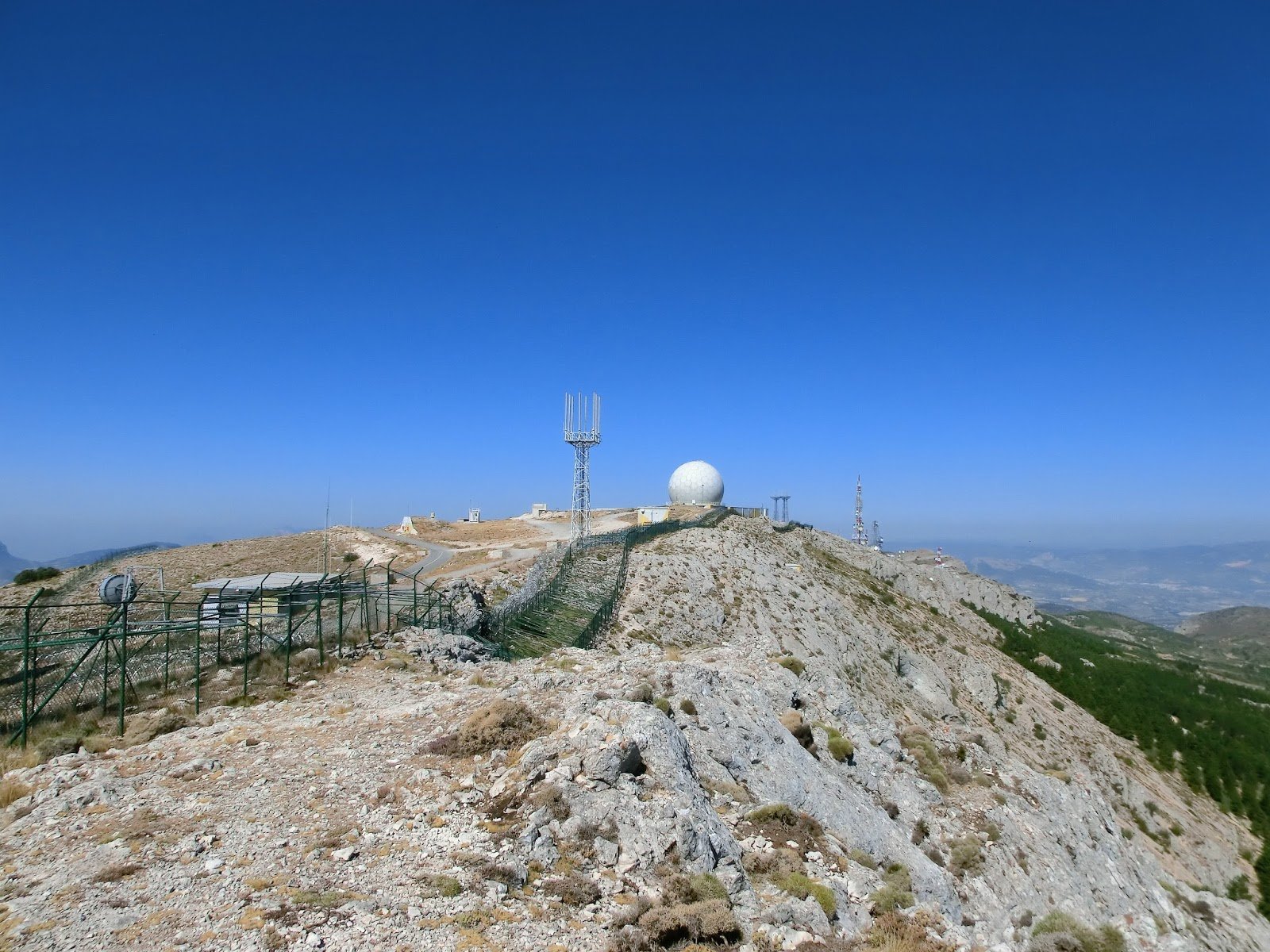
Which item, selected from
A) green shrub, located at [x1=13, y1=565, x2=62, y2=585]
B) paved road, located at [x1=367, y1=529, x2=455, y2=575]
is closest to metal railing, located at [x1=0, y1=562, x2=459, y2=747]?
paved road, located at [x1=367, y1=529, x2=455, y2=575]

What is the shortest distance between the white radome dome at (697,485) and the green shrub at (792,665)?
5976 centimetres

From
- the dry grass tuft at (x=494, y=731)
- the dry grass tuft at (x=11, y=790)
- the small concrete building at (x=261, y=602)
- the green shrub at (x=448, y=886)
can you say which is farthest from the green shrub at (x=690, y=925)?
the small concrete building at (x=261, y=602)

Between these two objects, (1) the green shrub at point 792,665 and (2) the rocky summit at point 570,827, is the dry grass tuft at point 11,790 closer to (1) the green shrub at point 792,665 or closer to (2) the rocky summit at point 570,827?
(2) the rocky summit at point 570,827

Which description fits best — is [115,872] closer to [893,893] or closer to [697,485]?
[893,893]

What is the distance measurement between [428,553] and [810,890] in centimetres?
5416

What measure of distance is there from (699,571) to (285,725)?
30297mm

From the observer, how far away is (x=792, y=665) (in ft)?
78.8

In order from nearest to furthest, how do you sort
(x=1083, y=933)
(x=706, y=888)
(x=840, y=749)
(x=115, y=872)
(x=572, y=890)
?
(x=115, y=872)
(x=572, y=890)
(x=706, y=888)
(x=1083, y=933)
(x=840, y=749)

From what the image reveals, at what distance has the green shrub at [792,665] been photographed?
929 inches

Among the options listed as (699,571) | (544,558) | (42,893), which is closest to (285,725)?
(42,893)

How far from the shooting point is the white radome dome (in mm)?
84875

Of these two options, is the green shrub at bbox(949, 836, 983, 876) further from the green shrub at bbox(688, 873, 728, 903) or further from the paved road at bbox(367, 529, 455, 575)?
the paved road at bbox(367, 529, 455, 575)

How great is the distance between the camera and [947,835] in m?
17.2

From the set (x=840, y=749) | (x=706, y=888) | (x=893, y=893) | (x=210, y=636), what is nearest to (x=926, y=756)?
(x=840, y=749)
